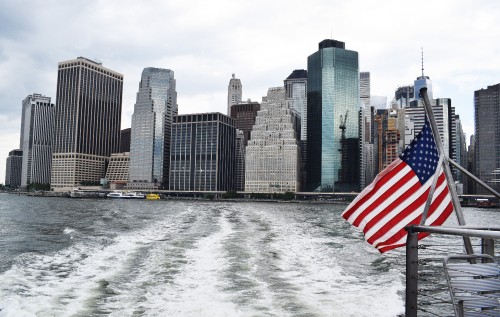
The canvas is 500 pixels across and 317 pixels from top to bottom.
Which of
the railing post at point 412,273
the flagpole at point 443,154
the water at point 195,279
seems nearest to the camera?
the railing post at point 412,273

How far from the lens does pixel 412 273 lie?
6.75m

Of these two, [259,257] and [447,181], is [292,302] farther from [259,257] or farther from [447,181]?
[259,257]

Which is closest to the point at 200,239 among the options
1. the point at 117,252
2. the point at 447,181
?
the point at 117,252

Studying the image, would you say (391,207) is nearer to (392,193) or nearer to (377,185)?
(392,193)

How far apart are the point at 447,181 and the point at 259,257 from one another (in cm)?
1497

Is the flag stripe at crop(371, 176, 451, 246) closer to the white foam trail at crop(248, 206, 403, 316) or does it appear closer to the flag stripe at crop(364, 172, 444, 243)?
the flag stripe at crop(364, 172, 444, 243)

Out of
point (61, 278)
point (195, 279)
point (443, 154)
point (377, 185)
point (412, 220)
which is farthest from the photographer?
point (195, 279)

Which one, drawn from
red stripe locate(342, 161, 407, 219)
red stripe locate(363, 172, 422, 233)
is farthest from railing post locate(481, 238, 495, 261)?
red stripe locate(342, 161, 407, 219)

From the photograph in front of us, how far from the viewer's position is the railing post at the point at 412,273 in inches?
265

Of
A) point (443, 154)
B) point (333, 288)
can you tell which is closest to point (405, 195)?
point (443, 154)

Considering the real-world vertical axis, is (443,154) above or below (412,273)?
above

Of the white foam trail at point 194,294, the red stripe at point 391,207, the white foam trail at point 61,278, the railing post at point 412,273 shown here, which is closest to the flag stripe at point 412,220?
the red stripe at point 391,207

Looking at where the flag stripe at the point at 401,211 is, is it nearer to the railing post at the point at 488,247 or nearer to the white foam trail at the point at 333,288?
the railing post at the point at 488,247

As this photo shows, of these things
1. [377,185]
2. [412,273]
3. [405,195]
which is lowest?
[412,273]
